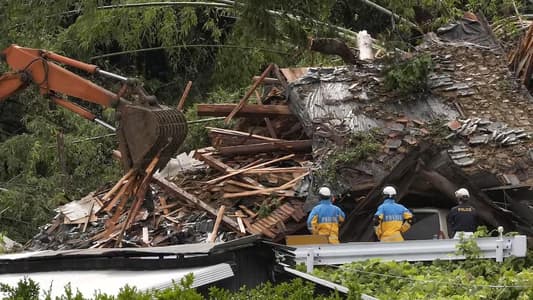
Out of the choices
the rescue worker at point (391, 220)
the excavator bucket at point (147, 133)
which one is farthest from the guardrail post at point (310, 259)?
the excavator bucket at point (147, 133)

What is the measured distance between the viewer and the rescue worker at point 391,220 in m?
10.5

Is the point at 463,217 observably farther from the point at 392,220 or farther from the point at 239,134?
the point at 239,134

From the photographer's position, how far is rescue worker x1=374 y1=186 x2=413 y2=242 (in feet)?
34.5

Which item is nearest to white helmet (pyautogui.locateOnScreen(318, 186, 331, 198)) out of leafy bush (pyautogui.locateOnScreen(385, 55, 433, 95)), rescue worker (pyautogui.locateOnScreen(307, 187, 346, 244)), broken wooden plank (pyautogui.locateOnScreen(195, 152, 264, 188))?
rescue worker (pyautogui.locateOnScreen(307, 187, 346, 244))

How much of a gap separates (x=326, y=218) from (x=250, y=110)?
3.58 m

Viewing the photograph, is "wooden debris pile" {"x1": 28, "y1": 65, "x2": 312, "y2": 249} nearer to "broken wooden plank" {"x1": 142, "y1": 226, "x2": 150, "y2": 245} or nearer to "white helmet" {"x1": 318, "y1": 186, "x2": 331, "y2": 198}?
"broken wooden plank" {"x1": 142, "y1": 226, "x2": 150, "y2": 245}

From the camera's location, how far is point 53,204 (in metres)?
17.6

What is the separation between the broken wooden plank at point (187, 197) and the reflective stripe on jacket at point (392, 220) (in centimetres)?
202

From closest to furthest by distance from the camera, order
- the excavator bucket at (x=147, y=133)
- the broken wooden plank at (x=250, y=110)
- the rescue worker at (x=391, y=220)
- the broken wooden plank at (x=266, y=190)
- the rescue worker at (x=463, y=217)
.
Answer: the rescue worker at (x=463, y=217), the rescue worker at (x=391, y=220), the excavator bucket at (x=147, y=133), the broken wooden plank at (x=266, y=190), the broken wooden plank at (x=250, y=110)

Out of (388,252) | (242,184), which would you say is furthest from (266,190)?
(388,252)

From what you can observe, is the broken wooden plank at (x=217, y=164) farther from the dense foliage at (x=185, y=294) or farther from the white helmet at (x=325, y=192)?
the dense foliage at (x=185, y=294)

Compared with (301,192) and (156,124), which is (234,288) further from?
(301,192)

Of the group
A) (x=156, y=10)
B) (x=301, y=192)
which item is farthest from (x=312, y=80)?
(x=156, y=10)

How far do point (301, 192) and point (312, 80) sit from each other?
2.13m
